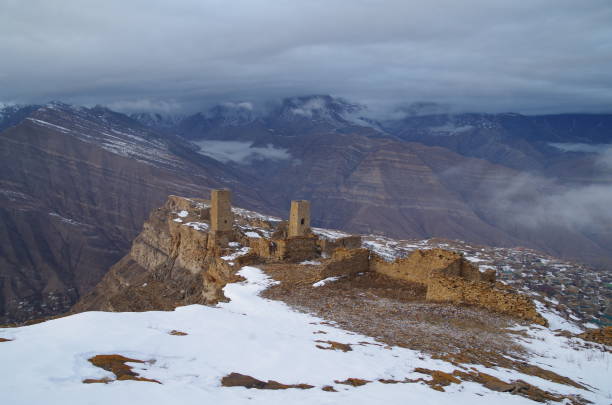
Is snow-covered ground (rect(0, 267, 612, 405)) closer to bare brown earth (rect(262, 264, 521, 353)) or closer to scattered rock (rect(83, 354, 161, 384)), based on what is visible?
scattered rock (rect(83, 354, 161, 384))

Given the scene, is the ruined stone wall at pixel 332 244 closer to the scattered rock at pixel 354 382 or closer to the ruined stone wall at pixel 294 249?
the ruined stone wall at pixel 294 249

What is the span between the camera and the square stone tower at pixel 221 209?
50.3 m

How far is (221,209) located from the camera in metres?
50.7

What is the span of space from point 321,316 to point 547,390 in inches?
387

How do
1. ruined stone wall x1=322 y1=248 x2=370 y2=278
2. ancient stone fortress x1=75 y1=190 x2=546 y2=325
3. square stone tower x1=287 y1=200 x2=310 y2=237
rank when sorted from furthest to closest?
square stone tower x1=287 y1=200 x2=310 y2=237 → ruined stone wall x1=322 y1=248 x2=370 y2=278 → ancient stone fortress x1=75 y1=190 x2=546 y2=325

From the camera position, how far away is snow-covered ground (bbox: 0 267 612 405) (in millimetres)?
8719

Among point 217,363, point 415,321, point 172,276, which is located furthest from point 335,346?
point 172,276

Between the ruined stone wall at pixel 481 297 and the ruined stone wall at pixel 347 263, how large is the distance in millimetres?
6139

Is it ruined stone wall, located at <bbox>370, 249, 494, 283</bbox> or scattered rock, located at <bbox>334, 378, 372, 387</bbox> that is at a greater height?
scattered rock, located at <bbox>334, 378, 372, 387</bbox>

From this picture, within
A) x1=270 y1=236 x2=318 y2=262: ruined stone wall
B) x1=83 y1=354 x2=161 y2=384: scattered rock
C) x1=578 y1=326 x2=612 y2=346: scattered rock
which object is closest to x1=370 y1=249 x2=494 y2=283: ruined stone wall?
x1=270 y1=236 x2=318 y2=262: ruined stone wall

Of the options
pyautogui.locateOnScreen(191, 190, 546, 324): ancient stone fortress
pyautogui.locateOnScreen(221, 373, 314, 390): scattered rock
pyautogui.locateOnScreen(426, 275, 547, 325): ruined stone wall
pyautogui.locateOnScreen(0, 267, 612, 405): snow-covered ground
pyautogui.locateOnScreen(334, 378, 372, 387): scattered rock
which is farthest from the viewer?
pyautogui.locateOnScreen(191, 190, 546, 324): ancient stone fortress

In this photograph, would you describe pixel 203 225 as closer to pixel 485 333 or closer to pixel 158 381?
pixel 485 333

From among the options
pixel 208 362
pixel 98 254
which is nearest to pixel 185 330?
pixel 208 362

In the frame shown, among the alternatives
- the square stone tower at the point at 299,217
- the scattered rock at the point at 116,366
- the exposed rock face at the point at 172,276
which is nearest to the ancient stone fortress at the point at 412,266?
the square stone tower at the point at 299,217
